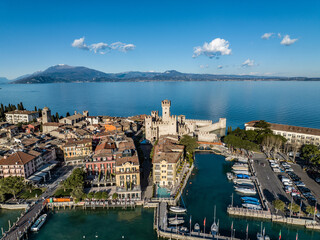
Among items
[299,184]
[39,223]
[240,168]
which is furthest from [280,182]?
[39,223]

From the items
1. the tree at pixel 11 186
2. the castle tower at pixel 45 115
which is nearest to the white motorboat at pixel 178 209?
the tree at pixel 11 186

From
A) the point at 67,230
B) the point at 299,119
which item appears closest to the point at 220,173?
the point at 67,230

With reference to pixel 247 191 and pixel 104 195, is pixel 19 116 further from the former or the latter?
pixel 247 191

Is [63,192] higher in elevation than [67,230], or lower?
higher

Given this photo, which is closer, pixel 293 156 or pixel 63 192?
pixel 63 192

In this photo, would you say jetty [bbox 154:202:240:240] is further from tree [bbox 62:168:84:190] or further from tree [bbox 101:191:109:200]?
tree [bbox 62:168:84:190]

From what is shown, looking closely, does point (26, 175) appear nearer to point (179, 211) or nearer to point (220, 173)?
point (179, 211)
